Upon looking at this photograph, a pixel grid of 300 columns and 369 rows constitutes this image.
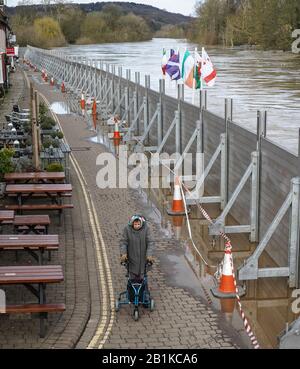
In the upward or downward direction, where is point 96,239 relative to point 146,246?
downward

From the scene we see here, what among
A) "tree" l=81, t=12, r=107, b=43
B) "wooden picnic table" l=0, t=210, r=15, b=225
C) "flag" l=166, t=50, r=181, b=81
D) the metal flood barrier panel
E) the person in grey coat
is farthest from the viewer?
"tree" l=81, t=12, r=107, b=43

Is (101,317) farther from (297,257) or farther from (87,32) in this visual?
(87,32)

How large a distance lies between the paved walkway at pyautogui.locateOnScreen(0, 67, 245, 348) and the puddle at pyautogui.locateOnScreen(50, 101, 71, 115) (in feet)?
59.2

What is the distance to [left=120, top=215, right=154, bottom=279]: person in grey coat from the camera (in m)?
8.98

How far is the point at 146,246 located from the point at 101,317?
114 centimetres

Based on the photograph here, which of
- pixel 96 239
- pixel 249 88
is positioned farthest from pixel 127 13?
pixel 96 239

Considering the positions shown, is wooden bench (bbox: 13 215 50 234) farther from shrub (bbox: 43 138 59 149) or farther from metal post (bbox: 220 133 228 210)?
shrub (bbox: 43 138 59 149)

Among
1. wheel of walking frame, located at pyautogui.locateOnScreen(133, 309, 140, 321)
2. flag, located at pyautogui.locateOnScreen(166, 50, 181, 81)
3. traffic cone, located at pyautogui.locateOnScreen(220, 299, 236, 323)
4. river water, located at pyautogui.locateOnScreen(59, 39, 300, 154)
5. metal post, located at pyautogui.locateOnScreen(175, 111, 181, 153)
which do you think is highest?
flag, located at pyautogui.locateOnScreen(166, 50, 181, 81)

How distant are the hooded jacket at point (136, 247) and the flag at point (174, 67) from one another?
52.2 ft

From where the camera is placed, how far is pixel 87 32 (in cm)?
16438

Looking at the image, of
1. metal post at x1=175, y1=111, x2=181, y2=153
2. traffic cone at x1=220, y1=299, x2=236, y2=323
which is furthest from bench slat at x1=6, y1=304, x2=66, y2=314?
metal post at x1=175, y1=111, x2=181, y2=153

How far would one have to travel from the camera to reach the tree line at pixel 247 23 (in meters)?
87.4

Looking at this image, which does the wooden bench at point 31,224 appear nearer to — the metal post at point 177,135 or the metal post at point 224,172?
the metal post at point 224,172

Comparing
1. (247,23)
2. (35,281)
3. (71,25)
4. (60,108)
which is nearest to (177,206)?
(35,281)
